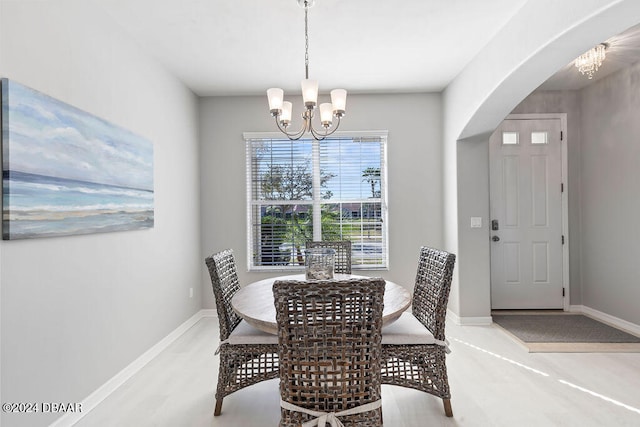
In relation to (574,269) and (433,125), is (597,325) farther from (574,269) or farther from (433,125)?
(433,125)

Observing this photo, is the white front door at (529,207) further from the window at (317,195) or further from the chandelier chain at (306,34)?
the chandelier chain at (306,34)

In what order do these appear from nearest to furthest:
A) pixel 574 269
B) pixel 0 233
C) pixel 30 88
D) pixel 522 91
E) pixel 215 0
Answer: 1. pixel 0 233
2. pixel 30 88
3. pixel 215 0
4. pixel 522 91
5. pixel 574 269

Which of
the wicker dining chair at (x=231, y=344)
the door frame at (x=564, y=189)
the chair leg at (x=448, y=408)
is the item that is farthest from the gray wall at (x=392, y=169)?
the chair leg at (x=448, y=408)

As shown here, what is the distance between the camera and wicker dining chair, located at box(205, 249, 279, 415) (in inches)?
81.0

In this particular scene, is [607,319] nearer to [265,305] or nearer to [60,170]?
[265,305]

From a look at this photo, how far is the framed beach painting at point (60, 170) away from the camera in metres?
1.70

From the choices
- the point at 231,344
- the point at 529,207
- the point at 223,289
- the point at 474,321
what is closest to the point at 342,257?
the point at 223,289

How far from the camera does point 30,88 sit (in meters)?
1.81

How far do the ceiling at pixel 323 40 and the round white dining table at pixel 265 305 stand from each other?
1.94 meters

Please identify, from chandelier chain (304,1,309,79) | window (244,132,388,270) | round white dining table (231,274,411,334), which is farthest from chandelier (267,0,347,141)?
window (244,132,388,270)

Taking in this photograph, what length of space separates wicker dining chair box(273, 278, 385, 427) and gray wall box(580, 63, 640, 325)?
3610 mm

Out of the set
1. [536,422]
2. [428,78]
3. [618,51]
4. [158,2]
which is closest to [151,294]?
[158,2]

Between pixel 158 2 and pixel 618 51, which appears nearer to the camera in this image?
pixel 158 2

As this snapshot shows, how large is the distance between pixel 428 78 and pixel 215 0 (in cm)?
237
